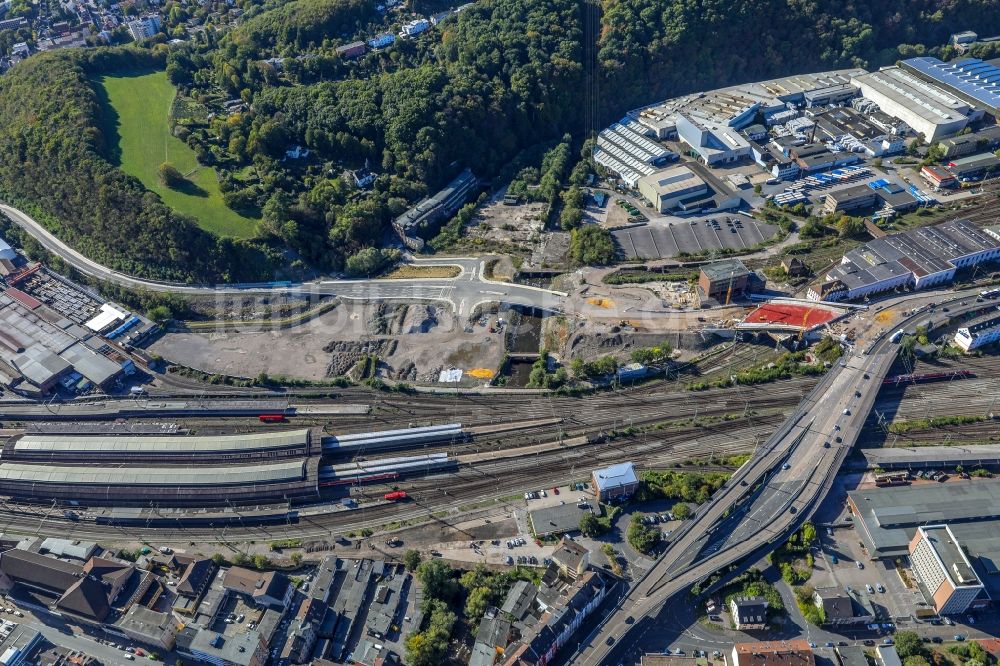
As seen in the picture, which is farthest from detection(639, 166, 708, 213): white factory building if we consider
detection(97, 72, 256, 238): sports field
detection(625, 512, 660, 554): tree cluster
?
detection(97, 72, 256, 238): sports field

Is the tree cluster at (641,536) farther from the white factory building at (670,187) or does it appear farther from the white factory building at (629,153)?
the white factory building at (629,153)

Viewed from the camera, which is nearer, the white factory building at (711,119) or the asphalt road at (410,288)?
the asphalt road at (410,288)

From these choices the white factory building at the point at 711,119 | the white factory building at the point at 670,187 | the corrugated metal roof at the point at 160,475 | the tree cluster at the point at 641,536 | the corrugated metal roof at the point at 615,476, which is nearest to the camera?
the tree cluster at the point at 641,536

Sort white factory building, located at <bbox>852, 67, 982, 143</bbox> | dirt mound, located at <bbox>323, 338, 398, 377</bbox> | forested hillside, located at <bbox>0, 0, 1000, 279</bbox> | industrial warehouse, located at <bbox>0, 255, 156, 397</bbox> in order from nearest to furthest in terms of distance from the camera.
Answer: industrial warehouse, located at <bbox>0, 255, 156, 397</bbox> < dirt mound, located at <bbox>323, 338, 398, 377</bbox> < forested hillside, located at <bbox>0, 0, 1000, 279</bbox> < white factory building, located at <bbox>852, 67, 982, 143</bbox>

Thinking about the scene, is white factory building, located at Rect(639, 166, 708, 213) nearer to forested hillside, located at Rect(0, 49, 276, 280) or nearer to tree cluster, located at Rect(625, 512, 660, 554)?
tree cluster, located at Rect(625, 512, 660, 554)

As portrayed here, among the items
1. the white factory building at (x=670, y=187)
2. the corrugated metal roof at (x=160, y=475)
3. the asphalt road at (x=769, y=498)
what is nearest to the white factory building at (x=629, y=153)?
the white factory building at (x=670, y=187)

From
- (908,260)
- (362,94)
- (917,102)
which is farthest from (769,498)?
(362,94)

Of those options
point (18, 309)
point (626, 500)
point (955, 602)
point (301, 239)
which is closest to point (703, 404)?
point (626, 500)
